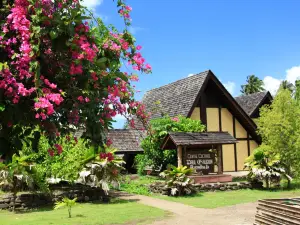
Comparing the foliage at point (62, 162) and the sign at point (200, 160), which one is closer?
the foliage at point (62, 162)

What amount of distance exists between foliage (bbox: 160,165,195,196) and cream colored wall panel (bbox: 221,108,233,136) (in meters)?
9.68

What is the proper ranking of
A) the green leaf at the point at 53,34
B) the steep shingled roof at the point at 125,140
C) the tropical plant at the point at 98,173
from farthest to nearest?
the steep shingled roof at the point at 125,140, the tropical plant at the point at 98,173, the green leaf at the point at 53,34

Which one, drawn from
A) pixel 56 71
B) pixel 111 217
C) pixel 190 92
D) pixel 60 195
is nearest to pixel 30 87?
pixel 56 71

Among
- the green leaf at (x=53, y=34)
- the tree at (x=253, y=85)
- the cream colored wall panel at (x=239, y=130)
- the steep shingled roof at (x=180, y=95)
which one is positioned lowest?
the green leaf at (x=53, y=34)

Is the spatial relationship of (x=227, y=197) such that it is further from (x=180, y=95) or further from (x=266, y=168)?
(x=180, y=95)

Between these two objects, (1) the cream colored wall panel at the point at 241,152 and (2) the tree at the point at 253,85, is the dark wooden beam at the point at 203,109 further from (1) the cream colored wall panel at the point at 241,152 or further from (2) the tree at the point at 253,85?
(2) the tree at the point at 253,85

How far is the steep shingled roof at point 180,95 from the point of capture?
24.7 m

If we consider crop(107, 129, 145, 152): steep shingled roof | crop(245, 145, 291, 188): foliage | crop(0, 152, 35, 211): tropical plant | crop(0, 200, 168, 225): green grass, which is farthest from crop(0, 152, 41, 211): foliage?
crop(107, 129, 145, 152): steep shingled roof

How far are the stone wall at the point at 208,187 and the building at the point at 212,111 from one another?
606cm

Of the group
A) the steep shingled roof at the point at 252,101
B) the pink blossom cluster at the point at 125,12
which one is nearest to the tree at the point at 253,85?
the steep shingled roof at the point at 252,101

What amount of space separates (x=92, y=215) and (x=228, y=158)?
1617cm

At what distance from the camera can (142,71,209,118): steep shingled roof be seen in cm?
2466

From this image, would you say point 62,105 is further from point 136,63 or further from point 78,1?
point 136,63

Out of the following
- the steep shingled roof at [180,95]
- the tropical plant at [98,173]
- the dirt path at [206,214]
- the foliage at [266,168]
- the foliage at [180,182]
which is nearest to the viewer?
the dirt path at [206,214]
